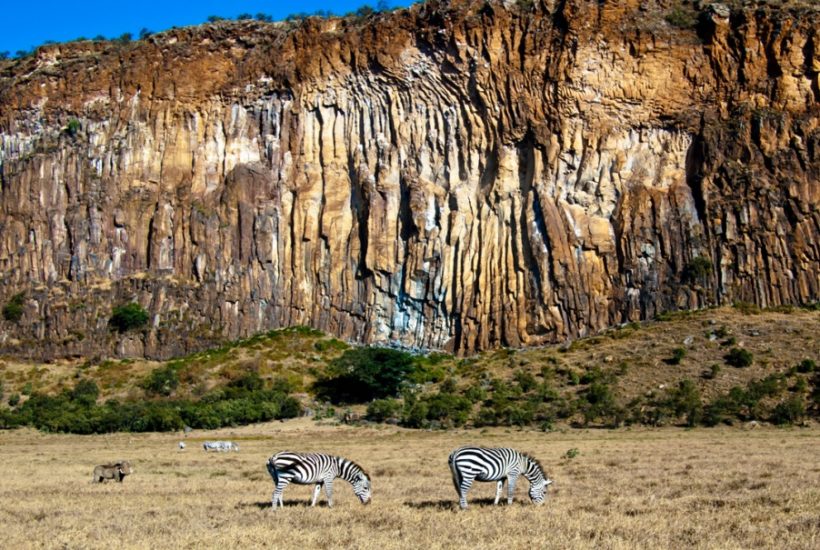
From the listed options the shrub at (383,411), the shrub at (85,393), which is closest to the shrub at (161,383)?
the shrub at (85,393)

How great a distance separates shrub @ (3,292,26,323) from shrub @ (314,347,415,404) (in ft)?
67.3

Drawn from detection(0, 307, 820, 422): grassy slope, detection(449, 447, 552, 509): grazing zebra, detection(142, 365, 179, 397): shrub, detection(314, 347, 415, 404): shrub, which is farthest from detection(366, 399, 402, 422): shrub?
detection(449, 447, 552, 509): grazing zebra

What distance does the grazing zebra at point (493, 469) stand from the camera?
17.5 m

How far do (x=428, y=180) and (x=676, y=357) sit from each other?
2074 centimetres

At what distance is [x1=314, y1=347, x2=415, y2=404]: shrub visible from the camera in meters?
53.8

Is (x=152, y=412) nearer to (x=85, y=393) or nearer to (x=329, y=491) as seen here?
(x=85, y=393)

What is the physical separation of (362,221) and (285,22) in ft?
53.3

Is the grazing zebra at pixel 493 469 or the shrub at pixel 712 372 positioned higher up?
the shrub at pixel 712 372

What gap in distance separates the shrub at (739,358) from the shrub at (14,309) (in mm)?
41760

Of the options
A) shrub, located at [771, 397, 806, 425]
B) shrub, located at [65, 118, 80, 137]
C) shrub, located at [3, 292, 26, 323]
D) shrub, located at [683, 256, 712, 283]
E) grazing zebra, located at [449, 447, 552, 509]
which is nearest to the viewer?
grazing zebra, located at [449, 447, 552, 509]

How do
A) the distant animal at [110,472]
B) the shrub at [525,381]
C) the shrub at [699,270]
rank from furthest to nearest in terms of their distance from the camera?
the shrub at [699,270]
the shrub at [525,381]
the distant animal at [110,472]

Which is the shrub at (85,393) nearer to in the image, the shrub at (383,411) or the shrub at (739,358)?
the shrub at (383,411)

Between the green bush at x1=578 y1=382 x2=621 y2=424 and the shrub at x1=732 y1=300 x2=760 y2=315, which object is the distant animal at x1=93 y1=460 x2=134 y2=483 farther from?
the shrub at x1=732 y1=300 x2=760 y2=315

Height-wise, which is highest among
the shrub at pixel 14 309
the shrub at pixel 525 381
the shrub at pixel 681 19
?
the shrub at pixel 681 19
